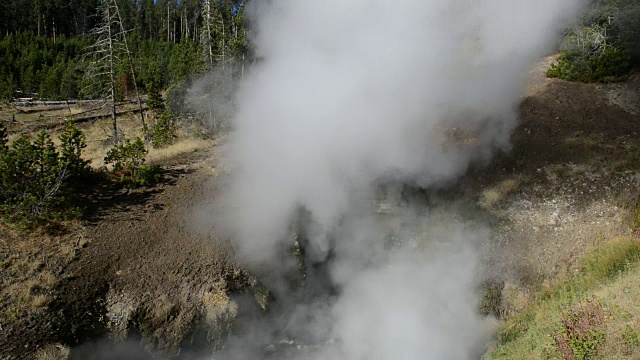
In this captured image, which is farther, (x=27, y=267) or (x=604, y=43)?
(x=604, y=43)

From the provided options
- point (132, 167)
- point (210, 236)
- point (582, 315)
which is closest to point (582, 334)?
point (582, 315)

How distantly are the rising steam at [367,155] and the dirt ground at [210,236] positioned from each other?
0.81 m

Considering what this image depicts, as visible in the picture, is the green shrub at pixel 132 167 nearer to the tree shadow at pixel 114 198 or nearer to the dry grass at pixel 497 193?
the tree shadow at pixel 114 198

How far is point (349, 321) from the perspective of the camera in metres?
7.68

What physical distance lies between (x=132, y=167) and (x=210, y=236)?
314cm

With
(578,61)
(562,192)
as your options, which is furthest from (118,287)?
(578,61)

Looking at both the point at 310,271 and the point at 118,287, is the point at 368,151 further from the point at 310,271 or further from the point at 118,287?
the point at 118,287

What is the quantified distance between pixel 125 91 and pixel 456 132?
2848 cm

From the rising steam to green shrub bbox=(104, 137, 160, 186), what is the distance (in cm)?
200

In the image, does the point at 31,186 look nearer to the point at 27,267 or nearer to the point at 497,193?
the point at 27,267

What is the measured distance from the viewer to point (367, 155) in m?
8.27

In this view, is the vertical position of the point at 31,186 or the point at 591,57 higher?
the point at 591,57

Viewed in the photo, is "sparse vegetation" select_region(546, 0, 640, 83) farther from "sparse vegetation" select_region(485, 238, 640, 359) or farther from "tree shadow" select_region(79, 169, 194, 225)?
"tree shadow" select_region(79, 169, 194, 225)

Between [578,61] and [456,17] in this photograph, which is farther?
[578,61]
